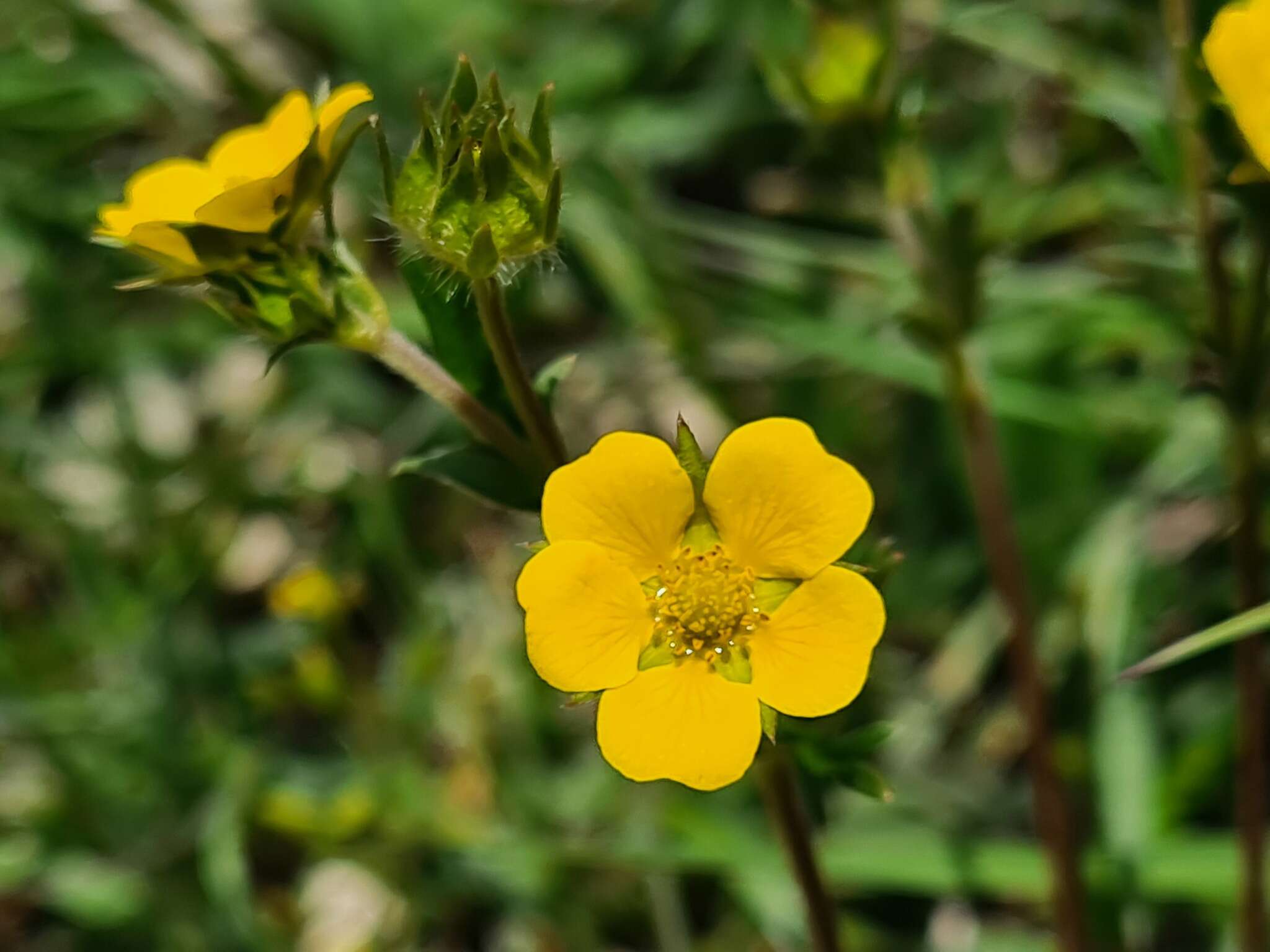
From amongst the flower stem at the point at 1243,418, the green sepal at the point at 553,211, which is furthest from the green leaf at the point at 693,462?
the flower stem at the point at 1243,418

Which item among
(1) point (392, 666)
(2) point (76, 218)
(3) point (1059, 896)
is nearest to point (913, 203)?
(3) point (1059, 896)

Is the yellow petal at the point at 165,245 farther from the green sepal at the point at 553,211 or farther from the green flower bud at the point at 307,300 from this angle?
the green sepal at the point at 553,211

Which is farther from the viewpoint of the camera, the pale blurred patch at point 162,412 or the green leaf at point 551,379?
the pale blurred patch at point 162,412

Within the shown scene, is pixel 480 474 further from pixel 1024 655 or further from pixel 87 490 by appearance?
pixel 87 490

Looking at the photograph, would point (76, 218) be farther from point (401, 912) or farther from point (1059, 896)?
point (1059, 896)

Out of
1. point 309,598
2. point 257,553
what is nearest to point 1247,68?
point 309,598

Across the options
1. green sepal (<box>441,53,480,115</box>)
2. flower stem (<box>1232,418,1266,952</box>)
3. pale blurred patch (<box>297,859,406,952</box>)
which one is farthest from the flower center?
pale blurred patch (<box>297,859,406,952</box>)
